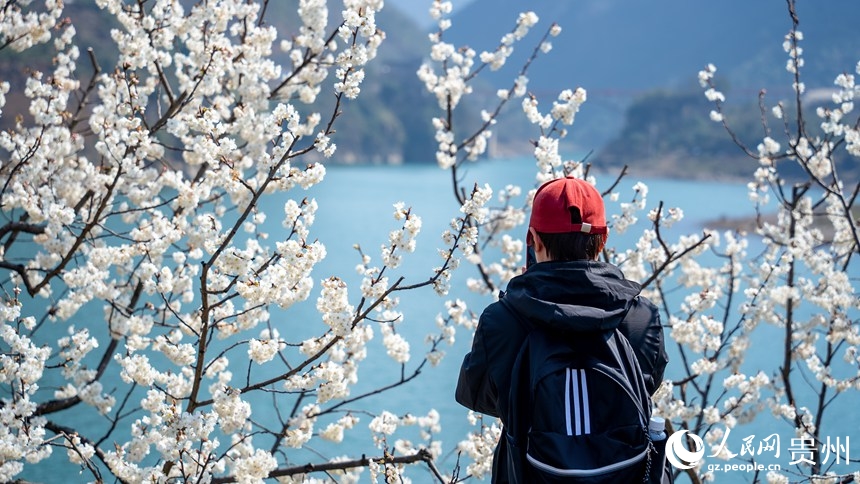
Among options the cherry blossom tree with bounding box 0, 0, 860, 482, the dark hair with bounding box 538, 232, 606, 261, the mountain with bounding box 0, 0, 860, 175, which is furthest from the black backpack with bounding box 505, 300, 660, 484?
the mountain with bounding box 0, 0, 860, 175

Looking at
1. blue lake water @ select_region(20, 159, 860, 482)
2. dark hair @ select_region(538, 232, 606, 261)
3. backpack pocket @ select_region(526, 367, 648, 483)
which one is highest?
blue lake water @ select_region(20, 159, 860, 482)

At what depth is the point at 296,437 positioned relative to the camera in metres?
3.14

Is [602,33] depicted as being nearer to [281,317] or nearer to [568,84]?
[568,84]

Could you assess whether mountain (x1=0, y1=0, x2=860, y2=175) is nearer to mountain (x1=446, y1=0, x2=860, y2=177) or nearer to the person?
mountain (x1=446, y1=0, x2=860, y2=177)

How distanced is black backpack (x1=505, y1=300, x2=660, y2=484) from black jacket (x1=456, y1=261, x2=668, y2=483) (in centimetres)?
3

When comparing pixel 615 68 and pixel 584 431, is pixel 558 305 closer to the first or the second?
pixel 584 431

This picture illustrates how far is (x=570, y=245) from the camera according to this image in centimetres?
158

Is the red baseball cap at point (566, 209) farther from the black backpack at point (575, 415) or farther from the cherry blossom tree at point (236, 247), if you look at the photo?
the cherry blossom tree at point (236, 247)

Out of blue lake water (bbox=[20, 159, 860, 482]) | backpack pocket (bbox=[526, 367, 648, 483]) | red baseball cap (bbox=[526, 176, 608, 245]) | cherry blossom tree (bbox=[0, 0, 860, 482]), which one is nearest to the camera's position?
backpack pocket (bbox=[526, 367, 648, 483])

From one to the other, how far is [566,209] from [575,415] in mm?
383

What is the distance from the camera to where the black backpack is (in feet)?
4.79

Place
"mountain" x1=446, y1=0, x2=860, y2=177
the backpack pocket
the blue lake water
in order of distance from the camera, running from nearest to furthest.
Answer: the backpack pocket
the blue lake water
"mountain" x1=446, y1=0, x2=860, y2=177

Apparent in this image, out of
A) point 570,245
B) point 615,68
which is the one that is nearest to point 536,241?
point 570,245

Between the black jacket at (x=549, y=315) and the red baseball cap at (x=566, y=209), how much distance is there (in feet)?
0.24
